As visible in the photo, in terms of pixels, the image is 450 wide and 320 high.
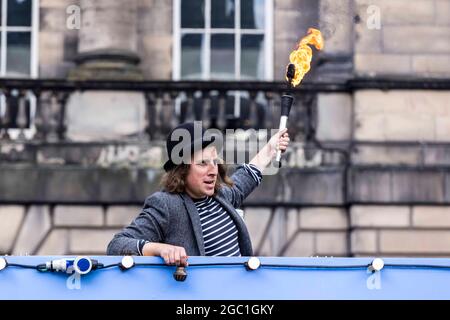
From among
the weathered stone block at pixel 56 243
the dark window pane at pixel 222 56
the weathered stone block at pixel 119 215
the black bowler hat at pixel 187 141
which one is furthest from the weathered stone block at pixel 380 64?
the black bowler hat at pixel 187 141

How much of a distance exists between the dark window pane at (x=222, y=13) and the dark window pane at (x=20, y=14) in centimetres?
202

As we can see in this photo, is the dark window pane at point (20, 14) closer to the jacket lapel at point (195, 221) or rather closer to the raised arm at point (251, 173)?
the raised arm at point (251, 173)

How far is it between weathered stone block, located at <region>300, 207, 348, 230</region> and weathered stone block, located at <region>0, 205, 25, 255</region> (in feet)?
9.55

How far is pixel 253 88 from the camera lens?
16.2 m

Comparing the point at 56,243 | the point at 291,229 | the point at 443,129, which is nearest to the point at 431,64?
the point at 443,129

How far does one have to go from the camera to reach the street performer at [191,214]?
6.99 meters

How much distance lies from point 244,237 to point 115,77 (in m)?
9.20

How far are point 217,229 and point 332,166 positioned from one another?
29.2 feet

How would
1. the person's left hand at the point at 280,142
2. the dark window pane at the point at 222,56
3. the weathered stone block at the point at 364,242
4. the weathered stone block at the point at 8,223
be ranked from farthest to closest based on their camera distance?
the dark window pane at the point at 222,56, the weathered stone block at the point at 8,223, the weathered stone block at the point at 364,242, the person's left hand at the point at 280,142

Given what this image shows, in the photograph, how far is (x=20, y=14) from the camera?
17.0 meters

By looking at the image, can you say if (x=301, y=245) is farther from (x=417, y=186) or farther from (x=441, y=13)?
(x=441, y=13)

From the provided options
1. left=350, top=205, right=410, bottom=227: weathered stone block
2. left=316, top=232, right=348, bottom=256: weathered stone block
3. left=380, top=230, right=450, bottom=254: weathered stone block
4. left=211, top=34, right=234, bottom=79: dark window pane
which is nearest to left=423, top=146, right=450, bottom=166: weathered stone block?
left=350, top=205, right=410, bottom=227: weathered stone block
